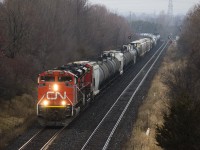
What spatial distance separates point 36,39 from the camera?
160 ft

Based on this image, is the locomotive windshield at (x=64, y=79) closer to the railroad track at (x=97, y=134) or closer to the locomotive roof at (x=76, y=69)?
the locomotive roof at (x=76, y=69)

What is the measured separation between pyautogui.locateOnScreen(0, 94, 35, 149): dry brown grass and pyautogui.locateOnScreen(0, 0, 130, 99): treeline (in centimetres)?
105

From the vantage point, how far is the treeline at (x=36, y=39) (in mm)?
35938

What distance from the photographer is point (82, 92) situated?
93.7 feet

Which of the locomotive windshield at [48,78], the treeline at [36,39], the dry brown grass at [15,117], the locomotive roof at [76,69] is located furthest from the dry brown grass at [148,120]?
the treeline at [36,39]

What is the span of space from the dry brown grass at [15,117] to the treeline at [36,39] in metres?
1.05

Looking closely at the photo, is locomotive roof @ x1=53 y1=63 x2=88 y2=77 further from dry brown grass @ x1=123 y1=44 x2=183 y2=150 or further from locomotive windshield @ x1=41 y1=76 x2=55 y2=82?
dry brown grass @ x1=123 y1=44 x2=183 y2=150

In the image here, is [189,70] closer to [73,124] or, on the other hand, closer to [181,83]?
[181,83]

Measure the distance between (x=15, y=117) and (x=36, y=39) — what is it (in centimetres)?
2121

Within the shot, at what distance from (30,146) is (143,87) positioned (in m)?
25.3

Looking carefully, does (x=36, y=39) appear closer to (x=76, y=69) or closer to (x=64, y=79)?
(x=76, y=69)

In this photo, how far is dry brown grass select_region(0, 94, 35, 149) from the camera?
2389cm

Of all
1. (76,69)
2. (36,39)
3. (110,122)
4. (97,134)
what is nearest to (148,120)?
(110,122)

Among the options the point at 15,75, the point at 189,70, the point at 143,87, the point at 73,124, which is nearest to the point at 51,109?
the point at 73,124
